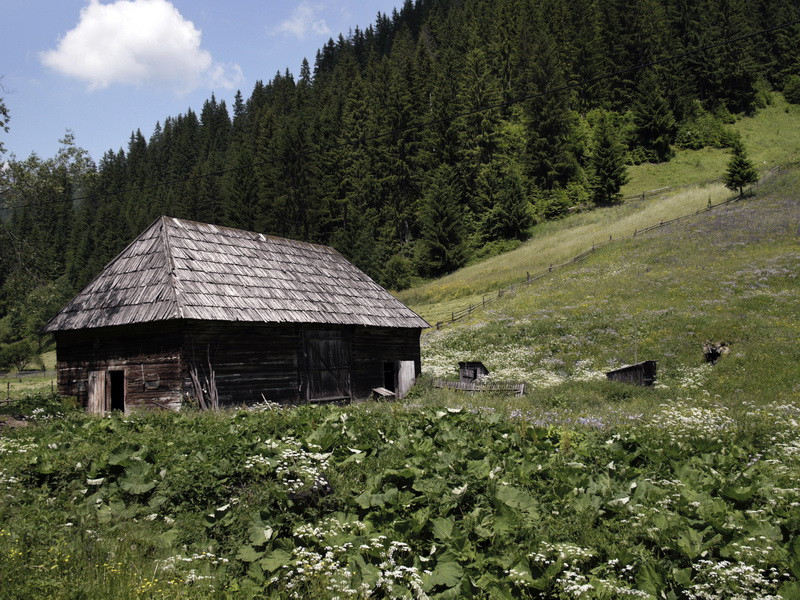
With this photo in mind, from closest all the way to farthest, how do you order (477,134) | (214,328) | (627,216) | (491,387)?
(214,328)
(491,387)
(627,216)
(477,134)

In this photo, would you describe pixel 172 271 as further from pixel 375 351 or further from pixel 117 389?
pixel 375 351

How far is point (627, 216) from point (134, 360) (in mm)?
51826

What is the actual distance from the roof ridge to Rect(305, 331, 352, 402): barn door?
4801 mm

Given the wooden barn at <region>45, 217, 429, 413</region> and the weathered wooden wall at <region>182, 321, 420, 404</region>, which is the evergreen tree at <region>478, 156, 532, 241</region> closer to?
the wooden barn at <region>45, 217, 429, 413</region>

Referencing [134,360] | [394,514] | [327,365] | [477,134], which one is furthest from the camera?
[477,134]

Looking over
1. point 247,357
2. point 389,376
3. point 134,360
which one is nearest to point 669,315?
point 389,376

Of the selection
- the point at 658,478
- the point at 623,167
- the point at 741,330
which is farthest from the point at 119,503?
the point at 623,167

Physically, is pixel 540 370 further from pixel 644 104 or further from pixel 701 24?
pixel 701 24

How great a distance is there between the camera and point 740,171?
169 feet

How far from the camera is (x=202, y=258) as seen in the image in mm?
18734

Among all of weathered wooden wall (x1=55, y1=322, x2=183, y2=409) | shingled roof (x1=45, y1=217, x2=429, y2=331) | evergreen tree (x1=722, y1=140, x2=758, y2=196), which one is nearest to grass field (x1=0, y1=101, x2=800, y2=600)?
weathered wooden wall (x1=55, y1=322, x2=183, y2=409)

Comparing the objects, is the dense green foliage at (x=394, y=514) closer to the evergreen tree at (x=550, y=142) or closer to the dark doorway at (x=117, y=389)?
the dark doorway at (x=117, y=389)

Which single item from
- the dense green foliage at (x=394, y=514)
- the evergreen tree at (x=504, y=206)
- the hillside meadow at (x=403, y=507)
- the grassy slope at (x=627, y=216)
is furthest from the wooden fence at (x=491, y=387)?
the evergreen tree at (x=504, y=206)

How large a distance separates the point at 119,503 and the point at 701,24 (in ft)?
340
